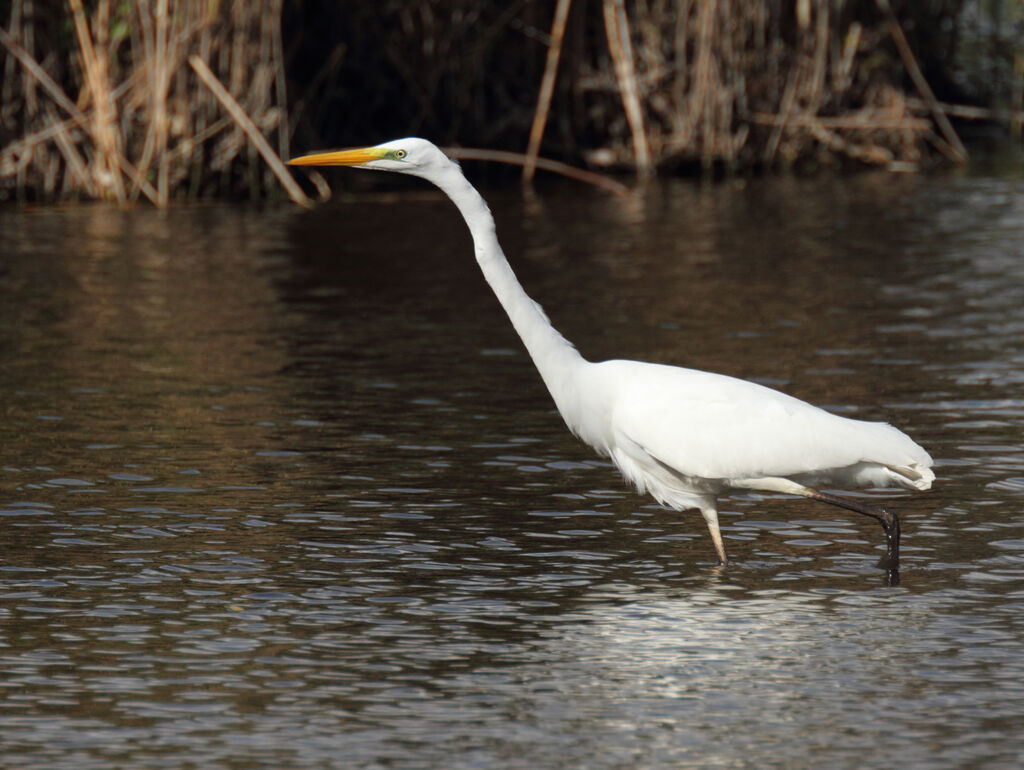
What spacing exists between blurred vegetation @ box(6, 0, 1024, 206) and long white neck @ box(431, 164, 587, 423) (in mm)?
→ 11381

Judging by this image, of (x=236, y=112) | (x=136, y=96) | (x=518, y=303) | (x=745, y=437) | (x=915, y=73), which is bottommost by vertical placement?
(x=745, y=437)

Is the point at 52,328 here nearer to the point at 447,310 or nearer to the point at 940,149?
the point at 447,310

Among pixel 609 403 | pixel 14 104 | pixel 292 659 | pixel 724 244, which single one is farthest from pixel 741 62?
pixel 292 659

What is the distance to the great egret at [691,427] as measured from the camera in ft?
21.8

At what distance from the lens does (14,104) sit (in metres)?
19.2

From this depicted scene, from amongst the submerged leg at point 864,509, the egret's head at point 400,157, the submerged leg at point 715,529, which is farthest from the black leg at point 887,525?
the egret's head at point 400,157

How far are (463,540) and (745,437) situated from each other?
1.34 meters

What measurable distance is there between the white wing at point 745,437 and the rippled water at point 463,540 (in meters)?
0.45

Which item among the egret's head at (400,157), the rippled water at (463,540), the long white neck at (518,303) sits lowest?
the rippled water at (463,540)

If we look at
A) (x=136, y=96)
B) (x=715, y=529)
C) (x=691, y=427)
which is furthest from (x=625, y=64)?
(x=691, y=427)

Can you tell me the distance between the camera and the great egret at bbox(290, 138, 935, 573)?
21.8 feet

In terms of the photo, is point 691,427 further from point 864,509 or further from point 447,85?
point 447,85

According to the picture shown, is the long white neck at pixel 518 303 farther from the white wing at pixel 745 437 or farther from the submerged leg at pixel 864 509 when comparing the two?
the submerged leg at pixel 864 509

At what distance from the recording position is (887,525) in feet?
21.9
